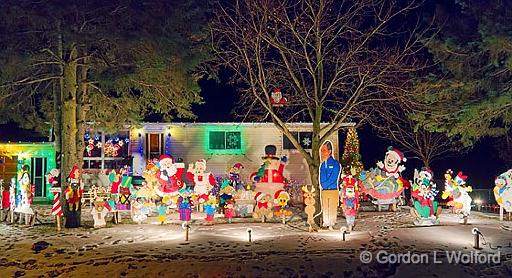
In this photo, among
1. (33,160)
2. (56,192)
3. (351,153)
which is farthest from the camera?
(33,160)

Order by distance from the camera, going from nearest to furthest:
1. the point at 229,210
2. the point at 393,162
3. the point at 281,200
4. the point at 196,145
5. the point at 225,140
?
the point at 281,200 < the point at 229,210 < the point at 393,162 < the point at 196,145 < the point at 225,140

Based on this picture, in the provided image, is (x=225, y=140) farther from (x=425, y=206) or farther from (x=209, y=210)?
(x=425, y=206)

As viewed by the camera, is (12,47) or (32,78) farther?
(32,78)

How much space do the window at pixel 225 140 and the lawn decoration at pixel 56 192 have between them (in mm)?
10306

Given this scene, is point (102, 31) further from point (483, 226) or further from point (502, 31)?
point (483, 226)

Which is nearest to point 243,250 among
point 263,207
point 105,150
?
point 263,207

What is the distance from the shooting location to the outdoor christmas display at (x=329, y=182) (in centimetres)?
1433

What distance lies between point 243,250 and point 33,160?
18.8m

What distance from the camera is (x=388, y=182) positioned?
19.4 meters

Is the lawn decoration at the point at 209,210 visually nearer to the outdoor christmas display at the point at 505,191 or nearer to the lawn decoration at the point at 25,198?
the lawn decoration at the point at 25,198

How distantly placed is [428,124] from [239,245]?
325 inches

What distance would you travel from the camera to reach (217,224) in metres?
16.0

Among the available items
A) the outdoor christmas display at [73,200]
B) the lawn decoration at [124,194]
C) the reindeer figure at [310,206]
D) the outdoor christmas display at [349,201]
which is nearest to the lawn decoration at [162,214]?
the lawn decoration at [124,194]

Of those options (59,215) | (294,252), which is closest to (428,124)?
(294,252)
